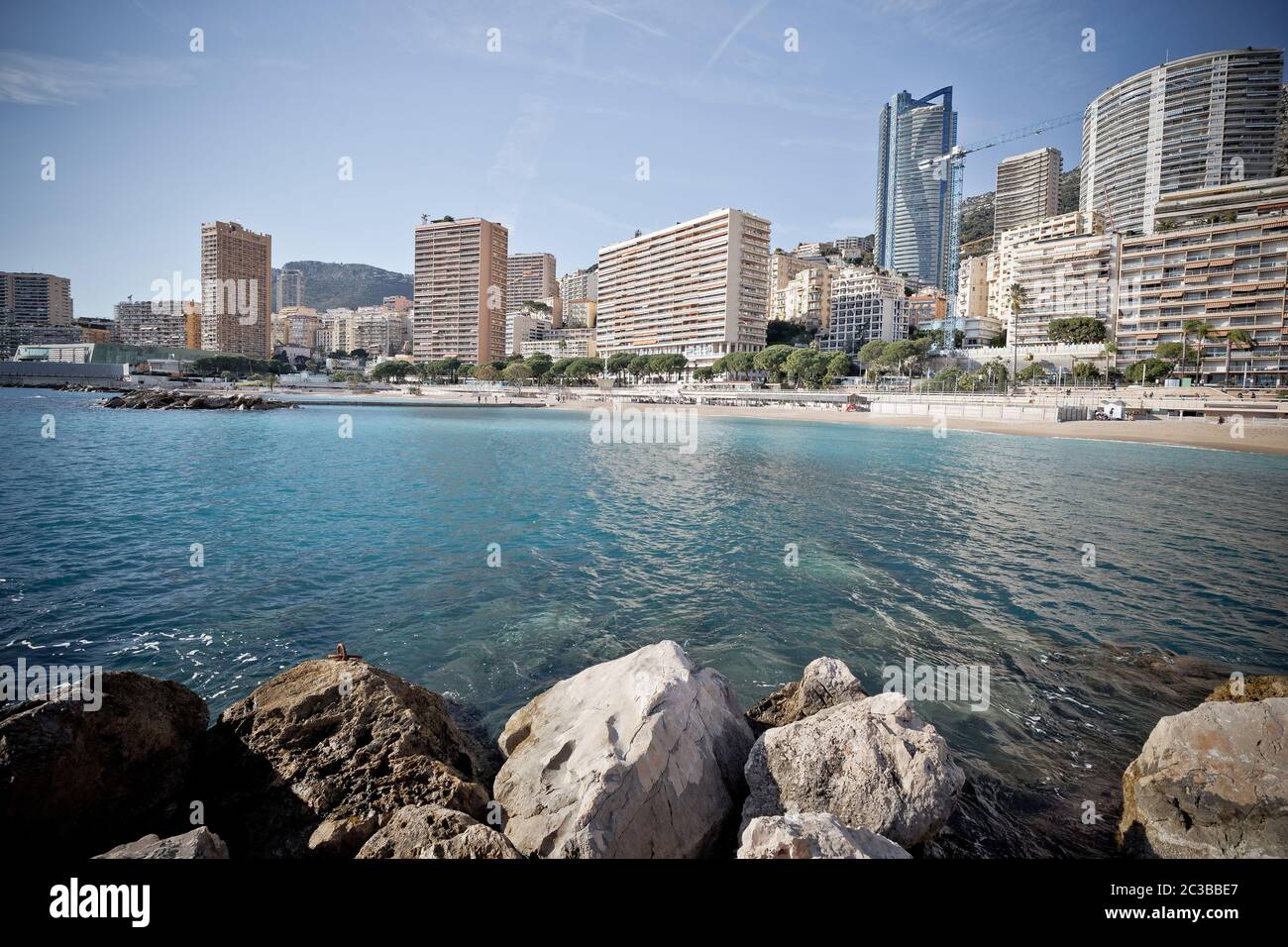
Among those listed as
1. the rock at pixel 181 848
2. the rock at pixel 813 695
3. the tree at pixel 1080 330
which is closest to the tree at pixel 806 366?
the tree at pixel 1080 330

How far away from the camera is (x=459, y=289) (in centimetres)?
17212

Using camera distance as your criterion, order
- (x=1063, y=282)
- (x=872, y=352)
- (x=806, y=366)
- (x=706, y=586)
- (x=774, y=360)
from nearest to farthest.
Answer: (x=706, y=586), (x=806, y=366), (x=774, y=360), (x=872, y=352), (x=1063, y=282)

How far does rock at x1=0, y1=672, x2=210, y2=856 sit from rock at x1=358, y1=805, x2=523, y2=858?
2215 millimetres

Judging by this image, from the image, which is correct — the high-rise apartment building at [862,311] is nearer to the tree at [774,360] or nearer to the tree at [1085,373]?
the tree at [774,360]

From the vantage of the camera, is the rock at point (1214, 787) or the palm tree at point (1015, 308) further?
the palm tree at point (1015, 308)

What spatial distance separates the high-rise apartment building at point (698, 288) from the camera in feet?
439

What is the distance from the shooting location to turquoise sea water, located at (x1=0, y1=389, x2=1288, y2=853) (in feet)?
26.1

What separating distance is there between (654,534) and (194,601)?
32.7 ft

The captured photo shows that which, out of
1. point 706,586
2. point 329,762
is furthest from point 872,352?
point 329,762

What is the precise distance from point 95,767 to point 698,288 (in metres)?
143

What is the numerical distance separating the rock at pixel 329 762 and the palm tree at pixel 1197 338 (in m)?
103

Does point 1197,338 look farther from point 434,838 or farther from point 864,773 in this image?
point 434,838

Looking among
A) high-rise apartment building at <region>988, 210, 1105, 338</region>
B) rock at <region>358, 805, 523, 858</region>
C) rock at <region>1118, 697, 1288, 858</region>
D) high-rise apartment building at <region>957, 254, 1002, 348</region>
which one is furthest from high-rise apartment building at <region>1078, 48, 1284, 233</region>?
rock at <region>358, 805, 523, 858</region>
